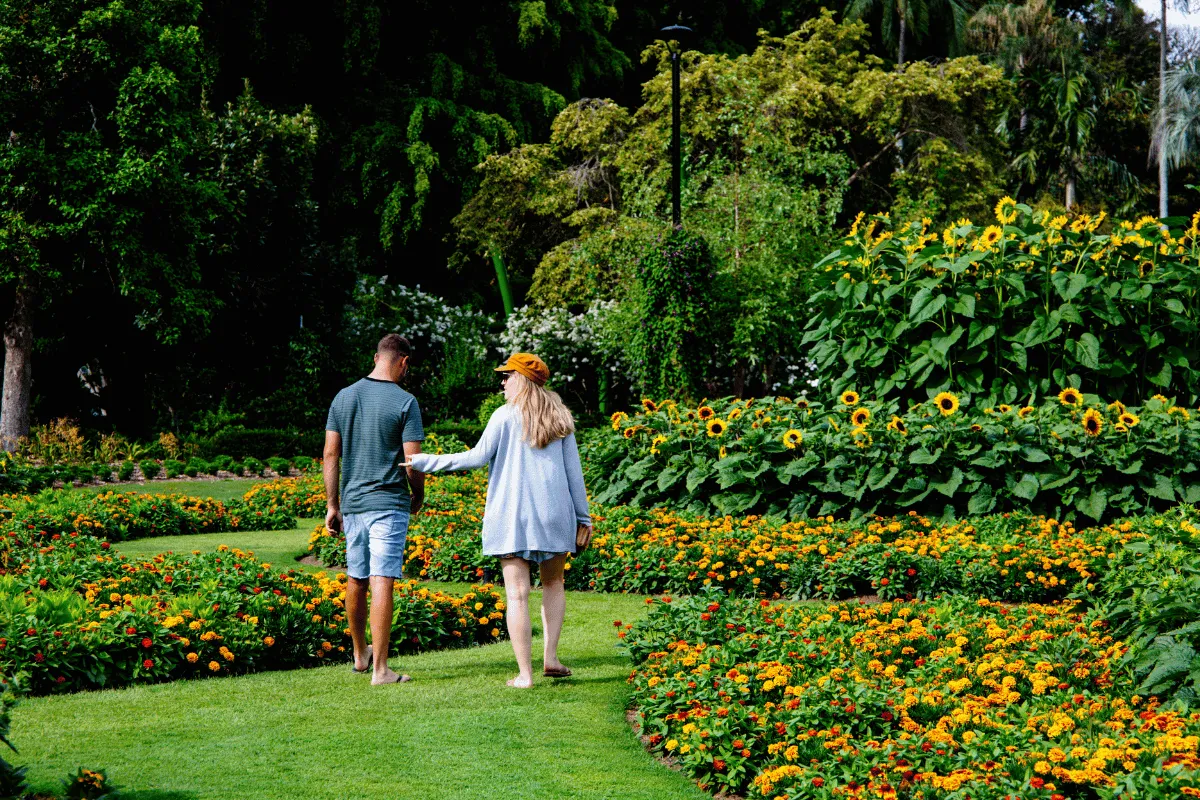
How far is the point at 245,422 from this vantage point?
21062mm

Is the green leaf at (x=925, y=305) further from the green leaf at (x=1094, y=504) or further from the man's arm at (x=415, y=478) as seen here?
the man's arm at (x=415, y=478)

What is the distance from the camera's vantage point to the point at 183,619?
553cm

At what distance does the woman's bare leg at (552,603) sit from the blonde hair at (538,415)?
54cm

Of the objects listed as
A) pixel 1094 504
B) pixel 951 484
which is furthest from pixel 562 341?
pixel 1094 504

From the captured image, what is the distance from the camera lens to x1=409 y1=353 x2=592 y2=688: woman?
17.0 ft

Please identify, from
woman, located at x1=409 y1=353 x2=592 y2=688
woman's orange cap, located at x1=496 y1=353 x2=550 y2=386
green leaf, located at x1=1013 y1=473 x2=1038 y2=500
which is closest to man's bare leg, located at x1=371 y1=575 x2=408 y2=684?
woman, located at x1=409 y1=353 x2=592 y2=688

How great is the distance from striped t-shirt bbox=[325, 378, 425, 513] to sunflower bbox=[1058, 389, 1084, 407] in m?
5.71

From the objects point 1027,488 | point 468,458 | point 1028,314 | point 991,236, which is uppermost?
point 991,236

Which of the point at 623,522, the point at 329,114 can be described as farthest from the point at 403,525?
the point at 329,114

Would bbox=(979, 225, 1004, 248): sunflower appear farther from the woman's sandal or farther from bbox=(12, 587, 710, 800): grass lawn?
the woman's sandal

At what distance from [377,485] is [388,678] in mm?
845

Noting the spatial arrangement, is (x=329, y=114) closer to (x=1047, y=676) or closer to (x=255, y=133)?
(x=255, y=133)

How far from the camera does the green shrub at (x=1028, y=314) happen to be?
9.42m

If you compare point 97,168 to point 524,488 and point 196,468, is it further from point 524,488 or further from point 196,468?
point 524,488
